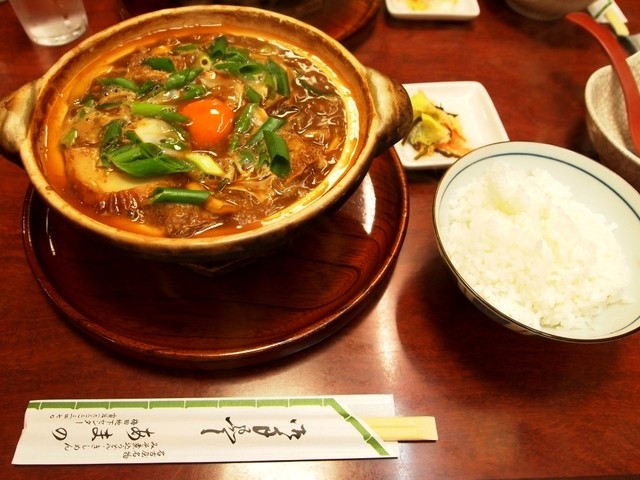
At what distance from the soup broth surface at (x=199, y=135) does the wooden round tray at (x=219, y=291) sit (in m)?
0.15

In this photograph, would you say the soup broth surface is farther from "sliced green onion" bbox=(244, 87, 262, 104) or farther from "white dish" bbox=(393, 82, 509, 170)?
"white dish" bbox=(393, 82, 509, 170)

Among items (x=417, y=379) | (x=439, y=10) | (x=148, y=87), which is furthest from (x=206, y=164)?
(x=439, y=10)

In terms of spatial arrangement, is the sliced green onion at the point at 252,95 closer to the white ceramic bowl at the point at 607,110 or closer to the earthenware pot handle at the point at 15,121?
the earthenware pot handle at the point at 15,121

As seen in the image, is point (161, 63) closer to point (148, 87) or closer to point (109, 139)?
point (148, 87)

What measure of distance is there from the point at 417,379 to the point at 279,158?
70 centimetres

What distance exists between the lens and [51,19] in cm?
218

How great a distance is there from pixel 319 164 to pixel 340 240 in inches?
11.2

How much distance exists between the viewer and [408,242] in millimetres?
1634

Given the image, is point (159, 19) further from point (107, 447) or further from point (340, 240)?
point (107, 447)

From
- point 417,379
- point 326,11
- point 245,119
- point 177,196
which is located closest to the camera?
point 177,196

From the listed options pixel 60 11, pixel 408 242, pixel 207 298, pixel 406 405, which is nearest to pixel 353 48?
pixel 408 242

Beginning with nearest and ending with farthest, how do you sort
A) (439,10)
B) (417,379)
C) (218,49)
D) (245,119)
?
(417,379), (245,119), (218,49), (439,10)

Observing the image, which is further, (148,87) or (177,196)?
(148,87)

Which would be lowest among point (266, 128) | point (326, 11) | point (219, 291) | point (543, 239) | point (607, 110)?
point (607, 110)
